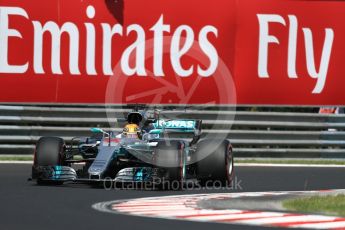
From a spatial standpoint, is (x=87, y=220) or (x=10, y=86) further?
(x=10, y=86)

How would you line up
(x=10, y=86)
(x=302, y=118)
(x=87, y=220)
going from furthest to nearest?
1. (x=302, y=118)
2. (x=10, y=86)
3. (x=87, y=220)

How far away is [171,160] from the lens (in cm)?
1460

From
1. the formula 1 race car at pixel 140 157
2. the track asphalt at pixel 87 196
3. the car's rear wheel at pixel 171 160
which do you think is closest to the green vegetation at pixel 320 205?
the track asphalt at pixel 87 196

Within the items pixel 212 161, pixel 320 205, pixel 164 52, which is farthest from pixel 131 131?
pixel 164 52

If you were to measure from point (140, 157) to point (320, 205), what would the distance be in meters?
3.35

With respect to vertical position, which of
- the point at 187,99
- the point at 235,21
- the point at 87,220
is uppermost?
the point at 235,21

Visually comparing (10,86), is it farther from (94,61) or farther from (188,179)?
(188,179)

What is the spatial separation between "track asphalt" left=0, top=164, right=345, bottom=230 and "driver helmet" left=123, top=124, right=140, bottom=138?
100 cm

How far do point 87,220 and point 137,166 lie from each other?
4881 mm

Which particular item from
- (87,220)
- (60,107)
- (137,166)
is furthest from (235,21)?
(87,220)

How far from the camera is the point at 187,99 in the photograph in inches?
806

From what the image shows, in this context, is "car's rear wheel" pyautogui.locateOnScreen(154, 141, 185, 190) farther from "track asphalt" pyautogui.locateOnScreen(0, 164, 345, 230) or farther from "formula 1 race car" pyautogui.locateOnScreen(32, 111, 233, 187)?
"track asphalt" pyautogui.locateOnScreen(0, 164, 345, 230)

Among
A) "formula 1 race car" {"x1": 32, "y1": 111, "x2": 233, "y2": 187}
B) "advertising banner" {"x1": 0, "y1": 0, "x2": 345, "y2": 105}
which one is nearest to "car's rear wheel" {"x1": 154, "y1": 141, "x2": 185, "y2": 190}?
"formula 1 race car" {"x1": 32, "y1": 111, "x2": 233, "y2": 187}

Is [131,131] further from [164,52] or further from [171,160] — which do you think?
[164,52]
